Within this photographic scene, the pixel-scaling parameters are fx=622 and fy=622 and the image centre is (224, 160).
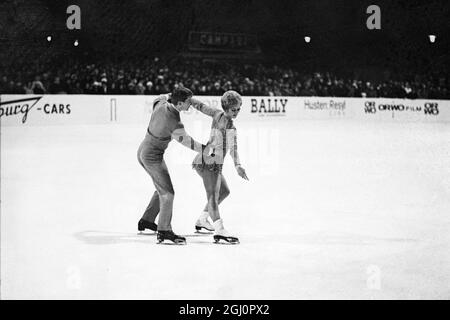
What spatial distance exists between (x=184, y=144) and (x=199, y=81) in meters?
21.7

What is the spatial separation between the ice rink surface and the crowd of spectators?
25.2 feet

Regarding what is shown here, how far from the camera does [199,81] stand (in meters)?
26.7

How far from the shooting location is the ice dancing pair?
5.27m

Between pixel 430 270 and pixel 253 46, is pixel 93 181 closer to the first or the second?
pixel 430 270

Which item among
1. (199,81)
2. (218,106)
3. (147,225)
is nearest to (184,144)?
(147,225)

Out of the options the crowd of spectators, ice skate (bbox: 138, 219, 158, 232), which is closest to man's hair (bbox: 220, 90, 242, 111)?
ice skate (bbox: 138, 219, 158, 232)

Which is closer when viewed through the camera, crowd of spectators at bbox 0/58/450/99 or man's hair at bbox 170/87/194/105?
man's hair at bbox 170/87/194/105

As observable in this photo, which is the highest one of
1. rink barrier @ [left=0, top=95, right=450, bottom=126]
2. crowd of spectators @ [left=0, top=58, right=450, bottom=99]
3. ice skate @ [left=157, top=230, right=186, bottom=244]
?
crowd of spectators @ [left=0, top=58, right=450, bottom=99]

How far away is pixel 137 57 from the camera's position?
3103 cm

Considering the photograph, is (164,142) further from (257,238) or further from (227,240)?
(257,238)

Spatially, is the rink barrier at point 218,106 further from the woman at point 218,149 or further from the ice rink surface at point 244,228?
the woman at point 218,149

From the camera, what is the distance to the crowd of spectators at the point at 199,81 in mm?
21281

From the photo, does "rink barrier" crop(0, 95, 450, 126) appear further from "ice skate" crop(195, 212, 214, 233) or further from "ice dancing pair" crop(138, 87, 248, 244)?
"ice dancing pair" crop(138, 87, 248, 244)

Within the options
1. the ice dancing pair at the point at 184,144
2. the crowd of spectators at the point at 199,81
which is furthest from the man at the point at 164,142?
the crowd of spectators at the point at 199,81
